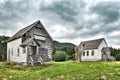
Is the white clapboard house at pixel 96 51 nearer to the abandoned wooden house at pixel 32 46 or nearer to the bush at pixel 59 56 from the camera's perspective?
the bush at pixel 59 56

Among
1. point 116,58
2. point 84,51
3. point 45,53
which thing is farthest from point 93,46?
point 45,53

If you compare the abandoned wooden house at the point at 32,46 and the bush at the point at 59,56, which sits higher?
the abandoned wooden house at the point at 32,46

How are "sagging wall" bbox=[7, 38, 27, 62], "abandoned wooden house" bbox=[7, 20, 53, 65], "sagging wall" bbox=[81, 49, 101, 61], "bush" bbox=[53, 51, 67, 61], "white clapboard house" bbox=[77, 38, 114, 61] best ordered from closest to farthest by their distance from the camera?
"abandoned wooden house" bbox=[7, 20, 53, 65] < "sagging wall" bbox=[7, 38, 27, 62] < "sagging wall" bbox=[81, 49, 101, 61] < "white clapboard house" bbox=[77, 38, 114, 61] < "bush" bbox=[53, 51, 67, 61]

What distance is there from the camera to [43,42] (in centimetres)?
4459

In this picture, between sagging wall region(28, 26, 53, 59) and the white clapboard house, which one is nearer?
sagging wall region(28, 26, 53, 59)

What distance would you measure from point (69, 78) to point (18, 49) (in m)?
27.1

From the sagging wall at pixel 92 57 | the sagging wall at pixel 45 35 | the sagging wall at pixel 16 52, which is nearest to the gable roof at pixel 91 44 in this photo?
the sagging wall at pixel 92 57

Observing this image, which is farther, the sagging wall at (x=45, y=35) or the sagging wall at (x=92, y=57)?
the sagging wall at (x=92, y=57)

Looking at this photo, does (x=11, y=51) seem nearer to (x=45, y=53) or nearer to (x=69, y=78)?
(x=45, y=53)

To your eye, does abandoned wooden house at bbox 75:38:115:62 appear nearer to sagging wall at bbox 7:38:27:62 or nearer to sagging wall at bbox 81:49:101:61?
sagging wall at bbox 81:49:101:61

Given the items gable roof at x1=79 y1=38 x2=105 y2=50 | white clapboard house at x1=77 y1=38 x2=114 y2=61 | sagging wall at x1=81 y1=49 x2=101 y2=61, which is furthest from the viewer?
gable roof at x1=79 y1=38 x2=105 y2=50

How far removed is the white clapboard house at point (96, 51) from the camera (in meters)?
62.6

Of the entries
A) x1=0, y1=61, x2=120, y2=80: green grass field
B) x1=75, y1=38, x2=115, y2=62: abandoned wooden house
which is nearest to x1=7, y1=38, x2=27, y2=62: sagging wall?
x1=0, y1=61, x2=120, y2=80: green grass field

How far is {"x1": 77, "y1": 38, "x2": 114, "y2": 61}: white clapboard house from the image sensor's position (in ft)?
205
